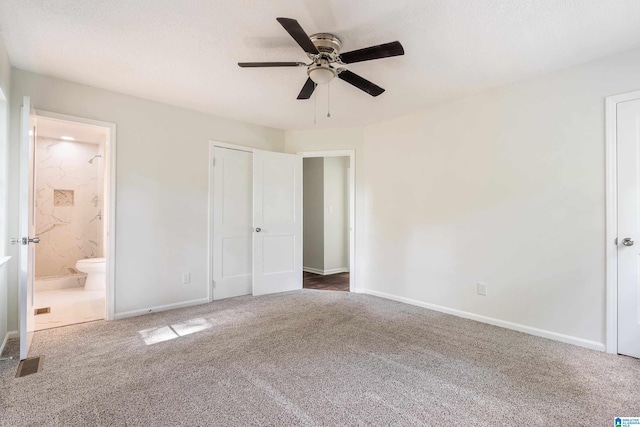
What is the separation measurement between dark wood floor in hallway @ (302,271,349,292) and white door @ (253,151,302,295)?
0.40 m

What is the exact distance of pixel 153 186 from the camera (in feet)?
12.0

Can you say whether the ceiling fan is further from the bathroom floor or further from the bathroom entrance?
the bathroom entrance

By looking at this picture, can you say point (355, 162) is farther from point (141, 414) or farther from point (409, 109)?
point (141, 414)

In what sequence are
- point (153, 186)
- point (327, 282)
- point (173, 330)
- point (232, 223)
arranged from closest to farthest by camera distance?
point (173, 330) → point (153, 186) → point (232, 223) → point (327, 282)

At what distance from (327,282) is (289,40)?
381 centimetres

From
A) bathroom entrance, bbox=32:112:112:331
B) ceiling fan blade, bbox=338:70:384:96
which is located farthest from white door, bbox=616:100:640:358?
bathroom entrance, bbox=32:112:112:331

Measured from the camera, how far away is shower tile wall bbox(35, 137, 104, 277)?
494cm

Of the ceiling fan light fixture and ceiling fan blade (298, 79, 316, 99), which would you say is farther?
ceiling fan blade (298, 79, 316, 99)

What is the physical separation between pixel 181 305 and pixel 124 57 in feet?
8.58

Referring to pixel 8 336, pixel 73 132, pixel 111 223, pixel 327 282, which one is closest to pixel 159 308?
pixel 111 223

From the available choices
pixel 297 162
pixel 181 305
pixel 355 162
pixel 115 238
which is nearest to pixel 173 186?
pixel 115 238

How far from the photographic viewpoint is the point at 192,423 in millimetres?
1688

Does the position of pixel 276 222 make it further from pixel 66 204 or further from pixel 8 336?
pixel 66 204

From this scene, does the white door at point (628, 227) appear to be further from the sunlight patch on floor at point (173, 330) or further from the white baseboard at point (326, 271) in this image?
the white baseboard at point (326, 271)
